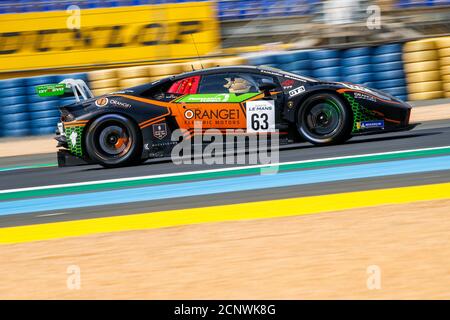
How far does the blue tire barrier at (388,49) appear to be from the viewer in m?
14.6

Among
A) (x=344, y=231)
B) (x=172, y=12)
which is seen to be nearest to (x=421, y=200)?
(x=344, y=231)

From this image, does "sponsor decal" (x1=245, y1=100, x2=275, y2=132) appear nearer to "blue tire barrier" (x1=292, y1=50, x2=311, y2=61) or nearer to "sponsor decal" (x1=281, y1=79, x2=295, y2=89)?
"sponsor decal" (x1=281, y1=79, x2=295, y2=89)

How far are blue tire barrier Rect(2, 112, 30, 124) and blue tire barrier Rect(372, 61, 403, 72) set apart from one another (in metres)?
6.39

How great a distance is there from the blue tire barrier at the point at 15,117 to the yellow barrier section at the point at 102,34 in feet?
7.71

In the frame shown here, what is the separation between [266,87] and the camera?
9711 millimetres

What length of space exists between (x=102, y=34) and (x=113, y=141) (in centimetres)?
732

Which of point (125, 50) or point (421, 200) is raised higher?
point (125, 50)

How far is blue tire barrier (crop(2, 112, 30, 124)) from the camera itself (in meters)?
14.8

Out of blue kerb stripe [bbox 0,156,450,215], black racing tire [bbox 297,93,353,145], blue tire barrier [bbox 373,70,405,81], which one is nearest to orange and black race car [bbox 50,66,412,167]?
black racing tire [bbox 297,93,353,145]

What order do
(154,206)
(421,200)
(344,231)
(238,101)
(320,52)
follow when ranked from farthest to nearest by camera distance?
(320,52)
(238,101)
(154,206)
(421,200)
(344,231)

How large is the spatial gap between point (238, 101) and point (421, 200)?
3.16m
